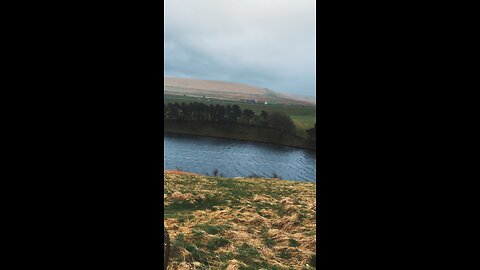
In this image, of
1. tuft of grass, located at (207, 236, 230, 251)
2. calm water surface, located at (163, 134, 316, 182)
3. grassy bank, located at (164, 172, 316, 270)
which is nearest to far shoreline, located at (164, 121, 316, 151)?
calm water surface, located at (163, 134, 316, 182)

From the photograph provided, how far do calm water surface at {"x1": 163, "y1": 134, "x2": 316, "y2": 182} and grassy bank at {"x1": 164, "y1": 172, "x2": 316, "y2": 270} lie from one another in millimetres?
250

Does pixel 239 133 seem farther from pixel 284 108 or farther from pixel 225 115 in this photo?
pixel 284 108

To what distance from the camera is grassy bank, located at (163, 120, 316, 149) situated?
7.74 meters

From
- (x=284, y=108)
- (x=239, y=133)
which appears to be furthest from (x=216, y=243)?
(x=284, y=108)

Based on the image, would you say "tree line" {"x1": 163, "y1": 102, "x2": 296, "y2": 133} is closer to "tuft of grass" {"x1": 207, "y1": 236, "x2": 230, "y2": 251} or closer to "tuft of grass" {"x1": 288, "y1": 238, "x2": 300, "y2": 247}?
"tuft of grass" {"x1": 288, "y1": 238, "x2": 300, "y2": 247}

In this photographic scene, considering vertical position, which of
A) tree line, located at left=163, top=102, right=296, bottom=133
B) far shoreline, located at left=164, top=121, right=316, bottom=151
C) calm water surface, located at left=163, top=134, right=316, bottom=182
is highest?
tree line, located at left=163, top=102, right=296, bottom=133
